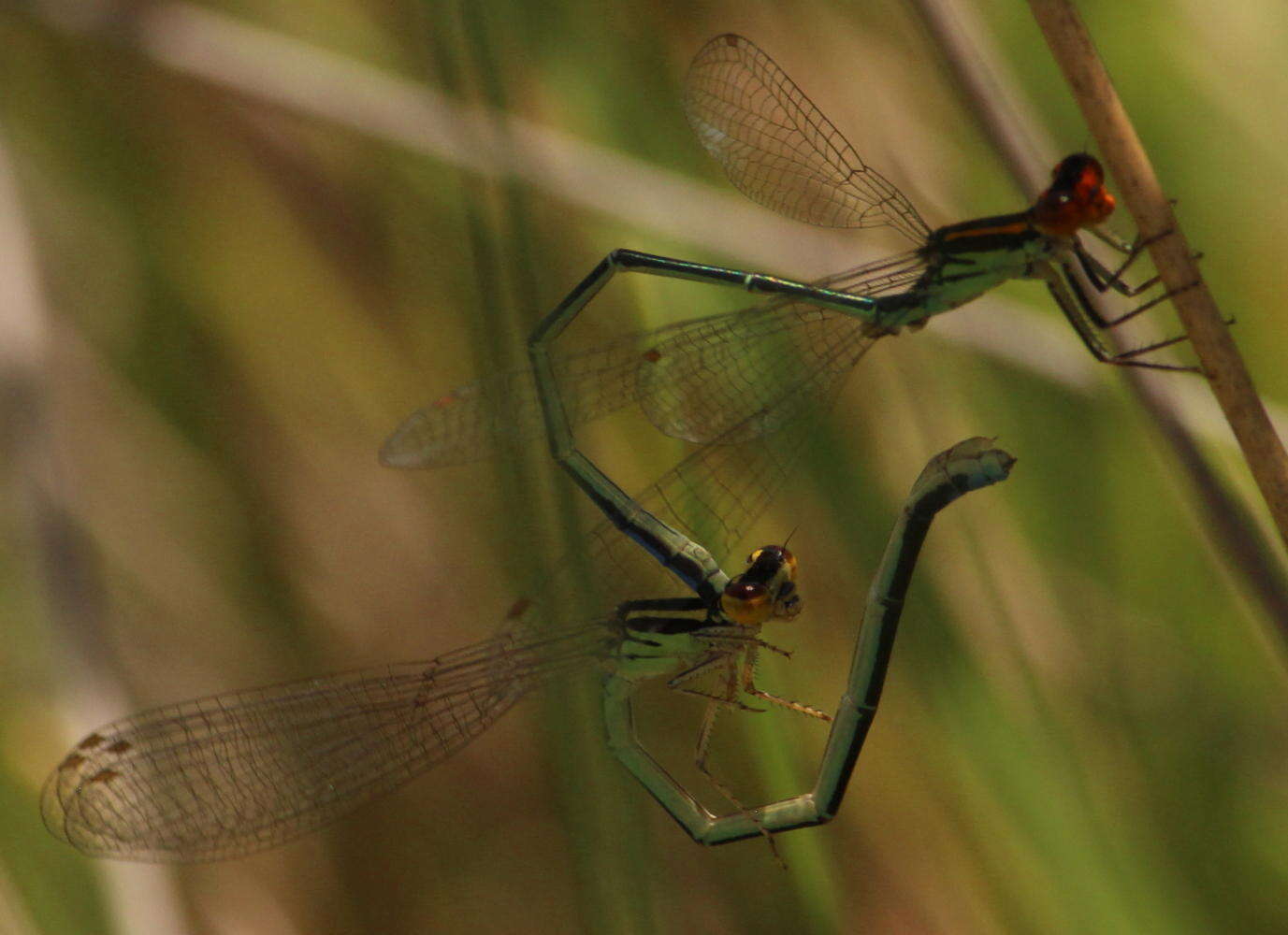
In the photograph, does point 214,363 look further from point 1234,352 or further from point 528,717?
point 1234,352

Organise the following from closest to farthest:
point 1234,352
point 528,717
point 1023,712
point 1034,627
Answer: point 1234,352
point 1023,712
point 1034,627
point 528,717

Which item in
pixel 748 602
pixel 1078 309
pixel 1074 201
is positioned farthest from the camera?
pixel 748 602

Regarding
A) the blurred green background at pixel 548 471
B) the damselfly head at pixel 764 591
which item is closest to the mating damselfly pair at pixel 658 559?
the damselfly head at pixel 764 591

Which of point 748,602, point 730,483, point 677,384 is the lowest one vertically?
point 748,602

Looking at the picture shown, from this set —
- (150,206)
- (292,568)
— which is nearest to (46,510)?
(292,568)

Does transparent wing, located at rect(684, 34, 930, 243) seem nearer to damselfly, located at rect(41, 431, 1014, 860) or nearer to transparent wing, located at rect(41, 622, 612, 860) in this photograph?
damselfly, located at rect(41, 431, 1014, 860)

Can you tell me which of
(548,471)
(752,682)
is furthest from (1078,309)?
(548,471)

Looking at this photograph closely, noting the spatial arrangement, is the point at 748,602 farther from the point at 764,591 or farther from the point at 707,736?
the point at 707,736
